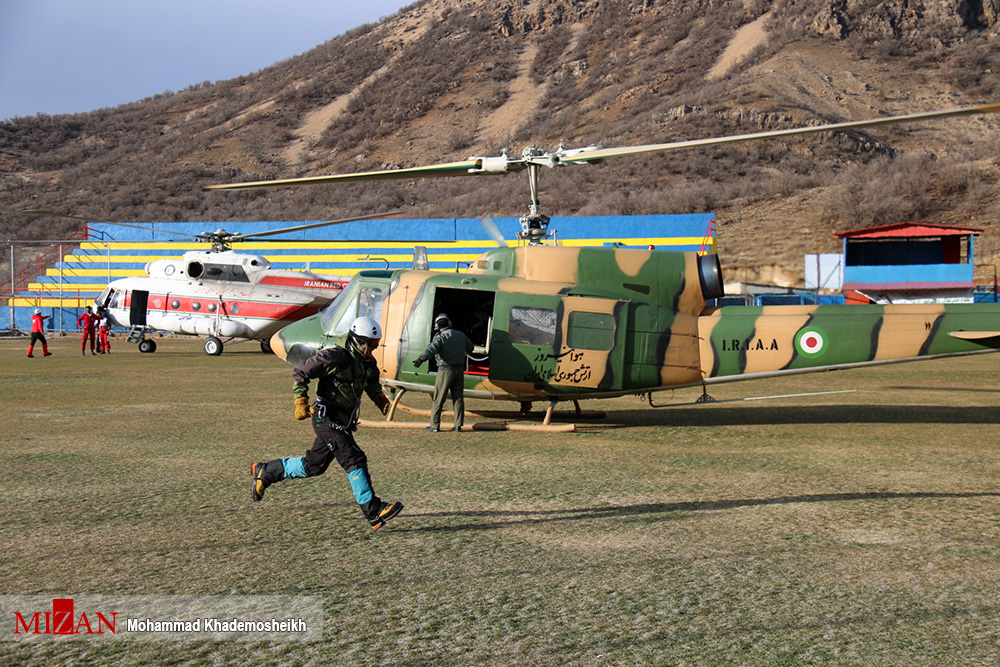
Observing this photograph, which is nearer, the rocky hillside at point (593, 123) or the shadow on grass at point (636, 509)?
the shadow on grass at point (636, 509)

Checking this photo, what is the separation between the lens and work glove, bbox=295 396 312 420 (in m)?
6.12

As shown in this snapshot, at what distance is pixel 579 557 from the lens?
209 inches

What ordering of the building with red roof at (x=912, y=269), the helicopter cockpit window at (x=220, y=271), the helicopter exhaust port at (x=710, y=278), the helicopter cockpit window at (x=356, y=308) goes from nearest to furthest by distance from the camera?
the helicopter exhaust port at (x=710, y=278)
the helicopter cockpit window at (x=356, y=308)
the helicopter cockpit window at (x=220, y=271)
the building with red roof at (x=912, y=269)

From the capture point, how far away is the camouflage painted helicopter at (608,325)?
10.5m

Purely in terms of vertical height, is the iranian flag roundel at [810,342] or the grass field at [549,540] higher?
the iranian flag roundel at [810,342]

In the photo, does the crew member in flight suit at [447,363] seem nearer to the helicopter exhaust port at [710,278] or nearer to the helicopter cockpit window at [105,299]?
the helicopter exhaust port at [710,278]

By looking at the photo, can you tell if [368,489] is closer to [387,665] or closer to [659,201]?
[387,665]

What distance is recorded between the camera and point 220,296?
25.8 metres

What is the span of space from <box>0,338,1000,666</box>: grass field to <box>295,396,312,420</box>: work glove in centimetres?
83

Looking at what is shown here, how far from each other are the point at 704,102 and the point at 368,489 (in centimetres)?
6564

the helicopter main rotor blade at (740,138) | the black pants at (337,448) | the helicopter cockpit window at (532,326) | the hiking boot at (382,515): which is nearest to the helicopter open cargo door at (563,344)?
the helicopter cockpit window at (532,326)

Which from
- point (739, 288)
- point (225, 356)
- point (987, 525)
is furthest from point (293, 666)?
point (739, 288)

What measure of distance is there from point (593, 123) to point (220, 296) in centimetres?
5437

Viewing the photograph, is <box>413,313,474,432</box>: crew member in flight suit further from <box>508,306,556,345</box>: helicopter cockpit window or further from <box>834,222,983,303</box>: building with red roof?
<box>834,222,983,303</box>: building with red roof
